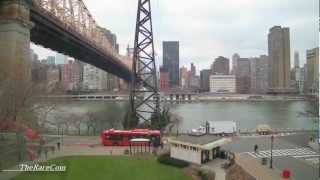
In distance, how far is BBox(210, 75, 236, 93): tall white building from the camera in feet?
618

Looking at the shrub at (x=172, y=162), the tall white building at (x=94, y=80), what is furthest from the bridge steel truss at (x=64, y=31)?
the tall white building at (x=94, y=80)

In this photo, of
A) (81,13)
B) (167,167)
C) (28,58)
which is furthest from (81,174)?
(81,13)

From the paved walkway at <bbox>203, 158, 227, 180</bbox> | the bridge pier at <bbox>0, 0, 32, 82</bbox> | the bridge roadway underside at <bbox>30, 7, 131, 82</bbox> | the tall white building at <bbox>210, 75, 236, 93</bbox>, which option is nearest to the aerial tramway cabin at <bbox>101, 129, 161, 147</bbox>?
the paved walkway at <bbox>203, 158, 227, 180</bbox>

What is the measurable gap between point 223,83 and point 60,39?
162 meters

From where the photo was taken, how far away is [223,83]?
622ft

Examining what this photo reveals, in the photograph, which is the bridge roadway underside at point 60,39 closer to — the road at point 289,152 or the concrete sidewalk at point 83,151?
the concrete sidewalk at point 83,151

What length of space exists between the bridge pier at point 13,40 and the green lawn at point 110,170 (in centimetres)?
522

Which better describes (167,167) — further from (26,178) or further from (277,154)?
(277,154)

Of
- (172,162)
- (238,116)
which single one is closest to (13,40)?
(172,162)

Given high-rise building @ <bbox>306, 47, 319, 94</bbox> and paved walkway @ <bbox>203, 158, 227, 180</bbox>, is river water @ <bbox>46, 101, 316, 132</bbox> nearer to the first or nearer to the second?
high-rise building @ <bbox>306, 47, 319, 94</bbox>

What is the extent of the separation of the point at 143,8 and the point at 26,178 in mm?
20686

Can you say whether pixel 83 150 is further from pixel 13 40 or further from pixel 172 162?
pixel 13 40

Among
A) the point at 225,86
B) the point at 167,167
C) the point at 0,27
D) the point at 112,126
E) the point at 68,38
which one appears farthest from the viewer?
the point at 225,86

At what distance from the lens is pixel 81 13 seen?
46.5 m
